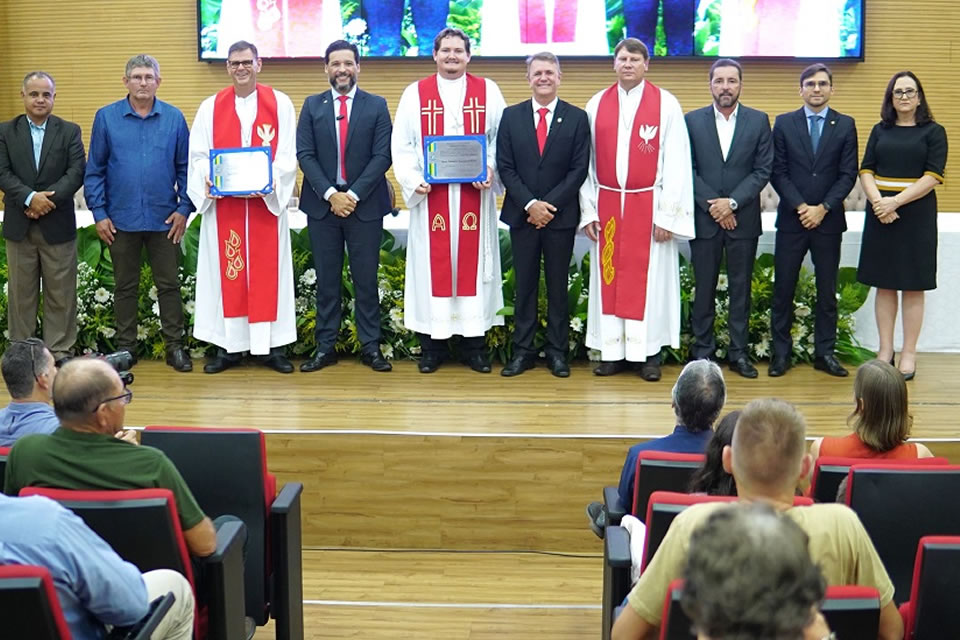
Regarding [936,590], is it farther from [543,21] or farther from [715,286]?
[543,21]

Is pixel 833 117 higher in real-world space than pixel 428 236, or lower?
higher

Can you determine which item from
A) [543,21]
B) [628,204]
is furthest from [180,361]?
[543,21]

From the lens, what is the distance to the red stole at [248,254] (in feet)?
20.2

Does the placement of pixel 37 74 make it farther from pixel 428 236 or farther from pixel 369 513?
pixel 369 513

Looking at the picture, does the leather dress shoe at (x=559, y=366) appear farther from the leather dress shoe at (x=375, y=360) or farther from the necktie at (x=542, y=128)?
the necktie at (x=542, y=128)

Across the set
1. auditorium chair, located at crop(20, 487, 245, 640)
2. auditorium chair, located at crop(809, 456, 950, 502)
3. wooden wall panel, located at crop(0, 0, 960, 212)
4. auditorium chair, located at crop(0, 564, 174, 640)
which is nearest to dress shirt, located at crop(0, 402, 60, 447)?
auditorium chair, located at crop(20, 487, 245, 640)

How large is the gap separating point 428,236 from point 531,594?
2.30 metres

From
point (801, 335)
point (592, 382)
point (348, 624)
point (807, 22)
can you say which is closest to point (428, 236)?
point (592, 382)

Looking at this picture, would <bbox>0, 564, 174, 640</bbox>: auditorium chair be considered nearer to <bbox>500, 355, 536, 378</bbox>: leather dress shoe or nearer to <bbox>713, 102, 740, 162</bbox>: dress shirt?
<bbox>500, 355, 536, 378</bbox>: leather dress shoe

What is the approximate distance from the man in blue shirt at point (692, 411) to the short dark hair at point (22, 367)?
183cm

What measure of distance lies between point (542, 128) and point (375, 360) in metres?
1.51

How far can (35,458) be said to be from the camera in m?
2.87

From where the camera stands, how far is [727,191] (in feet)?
19.5

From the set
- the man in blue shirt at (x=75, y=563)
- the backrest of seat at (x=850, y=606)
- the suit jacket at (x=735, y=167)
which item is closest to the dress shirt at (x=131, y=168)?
the suit jacket at (x=735, y=167)
